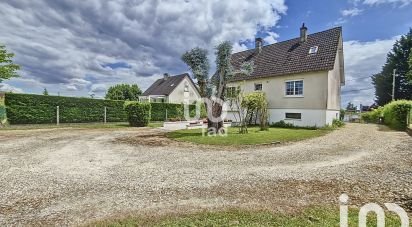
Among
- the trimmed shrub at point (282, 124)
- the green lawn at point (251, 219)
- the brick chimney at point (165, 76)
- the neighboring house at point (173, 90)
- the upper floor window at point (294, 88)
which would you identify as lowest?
the green lawn at point (251, 219)

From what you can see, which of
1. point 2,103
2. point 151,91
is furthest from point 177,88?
point 2,103

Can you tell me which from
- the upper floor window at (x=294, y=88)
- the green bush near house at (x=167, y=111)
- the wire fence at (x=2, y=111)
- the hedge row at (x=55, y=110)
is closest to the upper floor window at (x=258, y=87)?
the upper floor window at (x=294, y=88)

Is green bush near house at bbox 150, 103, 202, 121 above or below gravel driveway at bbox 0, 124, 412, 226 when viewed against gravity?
above

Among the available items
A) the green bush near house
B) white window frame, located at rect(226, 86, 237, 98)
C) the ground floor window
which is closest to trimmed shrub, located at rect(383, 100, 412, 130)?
the ground floor window

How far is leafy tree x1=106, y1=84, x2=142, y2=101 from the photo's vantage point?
2153 inches

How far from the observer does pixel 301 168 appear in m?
6.27

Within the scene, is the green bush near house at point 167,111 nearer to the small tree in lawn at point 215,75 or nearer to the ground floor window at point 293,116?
the ground floor window at point 293,116

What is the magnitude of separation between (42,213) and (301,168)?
19.0 ft

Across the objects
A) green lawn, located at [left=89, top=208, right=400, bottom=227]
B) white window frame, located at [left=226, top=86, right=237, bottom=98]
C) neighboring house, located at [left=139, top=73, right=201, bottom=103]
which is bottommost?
green lawn, located at [left=89, top=208, right=400, bottom=227]

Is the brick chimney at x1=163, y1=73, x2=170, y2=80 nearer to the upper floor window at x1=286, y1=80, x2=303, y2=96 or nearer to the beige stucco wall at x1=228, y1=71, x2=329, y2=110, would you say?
the beige stucco wall at x1=228, y1=71, x2=329, y2=110

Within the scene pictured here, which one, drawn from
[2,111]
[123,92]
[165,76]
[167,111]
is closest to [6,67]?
[2,111]

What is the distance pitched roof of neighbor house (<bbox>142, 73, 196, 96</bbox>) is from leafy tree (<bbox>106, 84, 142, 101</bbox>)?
972 cm

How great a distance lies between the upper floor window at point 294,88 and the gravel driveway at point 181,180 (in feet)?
33.4

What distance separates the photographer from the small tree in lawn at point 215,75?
14.1m
